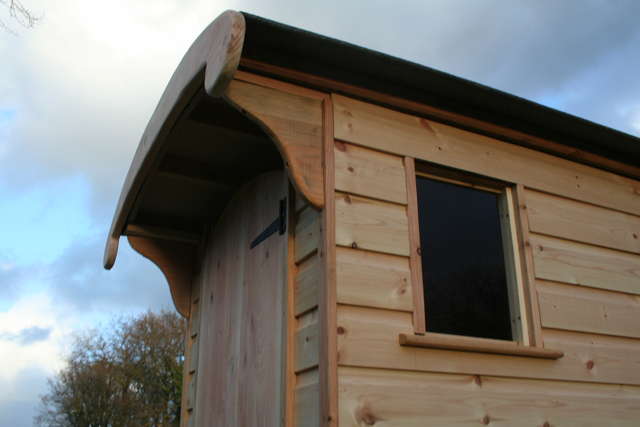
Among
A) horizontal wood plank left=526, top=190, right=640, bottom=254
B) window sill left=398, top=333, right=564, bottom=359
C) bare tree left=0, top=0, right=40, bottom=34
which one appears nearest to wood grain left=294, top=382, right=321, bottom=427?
window sill left=398, top=333, right=564, bottom=359

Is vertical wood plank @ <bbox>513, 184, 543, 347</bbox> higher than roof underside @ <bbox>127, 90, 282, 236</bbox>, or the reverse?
roof underside @ <bbox>127, 90, 282, 236</bbox>

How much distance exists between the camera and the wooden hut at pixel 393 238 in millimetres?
2695

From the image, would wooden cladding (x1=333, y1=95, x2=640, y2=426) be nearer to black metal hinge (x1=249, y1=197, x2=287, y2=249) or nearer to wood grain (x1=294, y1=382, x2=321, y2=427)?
wood grain (x1=294, y1=382, x2=321, y2=427)

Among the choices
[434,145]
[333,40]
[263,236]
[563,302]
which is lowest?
[563,302]

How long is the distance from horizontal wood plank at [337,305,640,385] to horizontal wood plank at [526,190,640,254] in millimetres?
646

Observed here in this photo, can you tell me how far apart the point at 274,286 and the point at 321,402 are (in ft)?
2.85

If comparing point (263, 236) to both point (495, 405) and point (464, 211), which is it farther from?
point (495, 405)

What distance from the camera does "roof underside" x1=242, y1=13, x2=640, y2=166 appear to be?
280cm

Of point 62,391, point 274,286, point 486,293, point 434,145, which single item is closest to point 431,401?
point 486,293

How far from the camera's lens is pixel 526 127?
3.68 meters

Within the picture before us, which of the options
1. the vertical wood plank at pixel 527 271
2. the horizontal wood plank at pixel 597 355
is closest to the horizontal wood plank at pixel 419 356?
the horizontal wood plank at pixel 597 355

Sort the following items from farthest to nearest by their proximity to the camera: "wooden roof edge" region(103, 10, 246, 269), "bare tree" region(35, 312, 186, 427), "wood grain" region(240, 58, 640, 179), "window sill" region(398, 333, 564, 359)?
Result: "bare tree" region(35, 312, 186, 427) < "wood grain" region(240, 58, 640, 179) < "window sill" region(398, 333, 564, 359) < "wooden roof edge" region(103, 10, 246, 269)

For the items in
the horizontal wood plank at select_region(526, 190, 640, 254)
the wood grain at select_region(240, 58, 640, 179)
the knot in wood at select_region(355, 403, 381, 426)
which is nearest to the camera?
the knot in wood at select_region(355, 403, 381, 426)

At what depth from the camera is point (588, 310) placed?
346 cm
